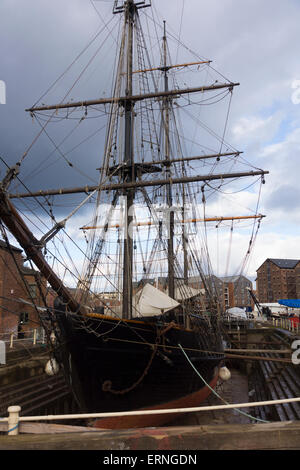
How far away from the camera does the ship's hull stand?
9.18 metres

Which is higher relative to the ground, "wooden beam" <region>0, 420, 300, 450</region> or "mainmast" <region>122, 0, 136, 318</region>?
"mainmast" <region>122, 0, 136, 318</region>

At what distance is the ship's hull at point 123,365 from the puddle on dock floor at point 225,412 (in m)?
2.21

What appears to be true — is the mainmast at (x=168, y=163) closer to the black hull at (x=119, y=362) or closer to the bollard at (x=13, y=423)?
the black hull at (x=119, y=362)

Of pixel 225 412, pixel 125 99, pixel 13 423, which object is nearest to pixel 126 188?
pixel 125 99

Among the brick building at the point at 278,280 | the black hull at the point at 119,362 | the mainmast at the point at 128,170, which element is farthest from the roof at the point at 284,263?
the black hull at the point at 119,362

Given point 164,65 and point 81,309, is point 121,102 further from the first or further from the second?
point 164,65

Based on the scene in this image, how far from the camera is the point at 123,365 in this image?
9609mm

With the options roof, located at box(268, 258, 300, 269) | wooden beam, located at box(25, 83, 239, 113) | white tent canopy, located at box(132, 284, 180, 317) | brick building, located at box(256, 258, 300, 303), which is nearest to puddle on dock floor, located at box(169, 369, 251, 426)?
white tent canopy, located at box(132, 284, 180, 317)

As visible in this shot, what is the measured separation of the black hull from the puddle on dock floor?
2474 millimetres

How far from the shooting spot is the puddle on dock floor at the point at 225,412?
1293 centimetres

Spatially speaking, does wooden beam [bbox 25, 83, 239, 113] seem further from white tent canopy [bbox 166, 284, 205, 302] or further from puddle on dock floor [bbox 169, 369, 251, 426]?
puddle on dock floor [bbox 169, 369, 251, 426]

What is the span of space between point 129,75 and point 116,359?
12866 millimetres

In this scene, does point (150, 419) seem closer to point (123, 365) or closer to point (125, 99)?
point (123, 365)
